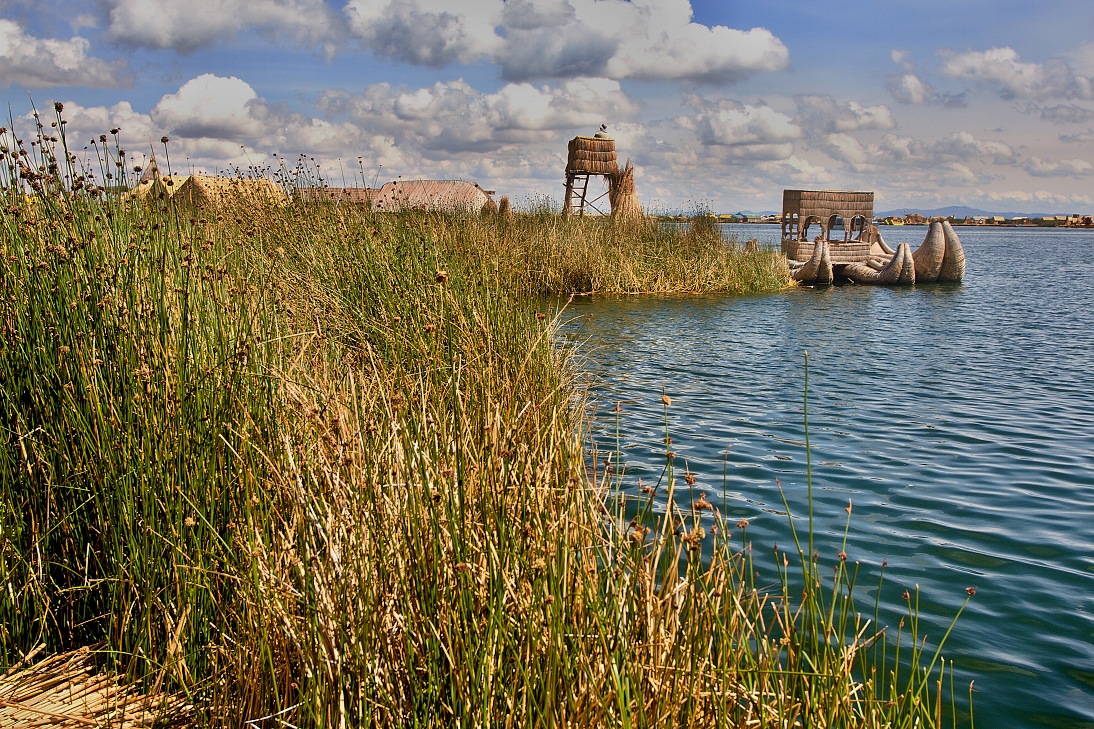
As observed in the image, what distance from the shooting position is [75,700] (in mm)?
2506

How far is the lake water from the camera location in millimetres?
3734

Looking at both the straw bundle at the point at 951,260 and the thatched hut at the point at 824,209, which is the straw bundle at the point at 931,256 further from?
the thatched hut at the point at 824,209

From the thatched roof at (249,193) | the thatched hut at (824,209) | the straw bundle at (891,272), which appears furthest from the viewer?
the thatched hut at (824,209)

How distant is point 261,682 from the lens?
90.1 inches

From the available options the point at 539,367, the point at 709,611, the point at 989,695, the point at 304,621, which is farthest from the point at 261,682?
the point at 539,367

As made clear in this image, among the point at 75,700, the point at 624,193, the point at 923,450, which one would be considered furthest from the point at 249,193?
the point at 624,193

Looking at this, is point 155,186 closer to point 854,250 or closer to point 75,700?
point 75,700

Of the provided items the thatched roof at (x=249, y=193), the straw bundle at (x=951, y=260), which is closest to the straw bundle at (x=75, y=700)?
the thatched roof at (x=249, y=193)

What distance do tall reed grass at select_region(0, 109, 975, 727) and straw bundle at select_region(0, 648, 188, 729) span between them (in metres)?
0.09

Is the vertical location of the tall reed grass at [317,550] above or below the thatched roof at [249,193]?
below

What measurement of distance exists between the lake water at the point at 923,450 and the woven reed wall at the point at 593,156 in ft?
31.7

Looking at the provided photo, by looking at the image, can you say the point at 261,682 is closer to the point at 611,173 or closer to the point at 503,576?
the point at 503,576

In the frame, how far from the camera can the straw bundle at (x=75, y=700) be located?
238cm

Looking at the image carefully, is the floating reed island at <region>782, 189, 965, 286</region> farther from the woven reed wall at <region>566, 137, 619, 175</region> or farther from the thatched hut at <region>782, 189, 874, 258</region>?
the woven reed wall at <region>566, 137, 619, 175</region>
